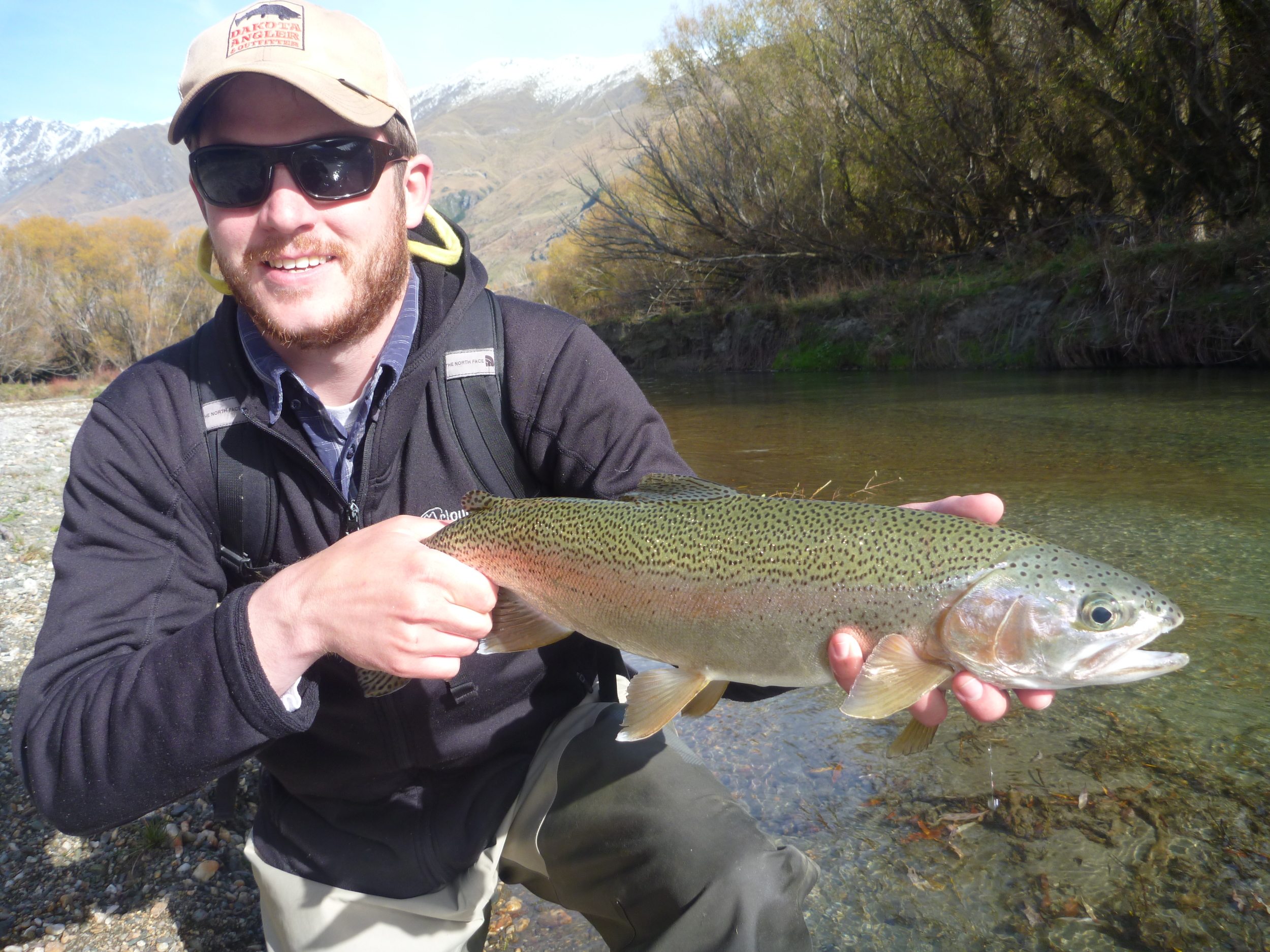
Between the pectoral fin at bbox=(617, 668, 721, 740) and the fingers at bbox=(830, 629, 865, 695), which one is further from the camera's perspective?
the pectoral fin at bbox=(617, 668, 721, 740)

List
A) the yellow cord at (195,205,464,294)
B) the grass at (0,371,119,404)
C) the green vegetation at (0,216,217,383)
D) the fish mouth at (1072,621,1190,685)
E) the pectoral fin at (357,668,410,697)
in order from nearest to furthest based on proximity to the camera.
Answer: the fish mouth at (1072,621,1190,685) < the pectoral fin at (357,668,410,697) < the yellow cord at (195,205,464,294) < the grass at (0,371,119,404) < the green vegetation at (0,216,217,383)

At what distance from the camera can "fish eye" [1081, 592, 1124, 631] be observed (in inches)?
71.8

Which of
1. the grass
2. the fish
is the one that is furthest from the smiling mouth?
the grass

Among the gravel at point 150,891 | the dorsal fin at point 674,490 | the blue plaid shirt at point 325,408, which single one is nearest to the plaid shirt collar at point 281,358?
the blue plaid shirt at point 325,408

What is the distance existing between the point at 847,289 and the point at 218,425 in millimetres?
21991

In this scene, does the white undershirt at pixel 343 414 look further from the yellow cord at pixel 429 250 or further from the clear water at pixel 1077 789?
the clear water at pixel 1077 789

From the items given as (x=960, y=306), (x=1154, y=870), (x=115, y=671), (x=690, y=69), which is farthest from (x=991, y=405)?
(x=690, y=69)

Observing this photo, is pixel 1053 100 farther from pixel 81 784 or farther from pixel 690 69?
pixel 81 784

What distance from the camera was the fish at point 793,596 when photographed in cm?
184

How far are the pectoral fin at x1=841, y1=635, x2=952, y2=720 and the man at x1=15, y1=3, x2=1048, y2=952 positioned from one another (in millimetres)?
58

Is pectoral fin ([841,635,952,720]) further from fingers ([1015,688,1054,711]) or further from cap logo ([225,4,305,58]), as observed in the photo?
cap logo ([225,4,305,58])

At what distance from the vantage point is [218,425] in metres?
2.36

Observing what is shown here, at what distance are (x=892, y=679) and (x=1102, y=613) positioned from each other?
0.47m

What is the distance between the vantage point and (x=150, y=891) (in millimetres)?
2729
